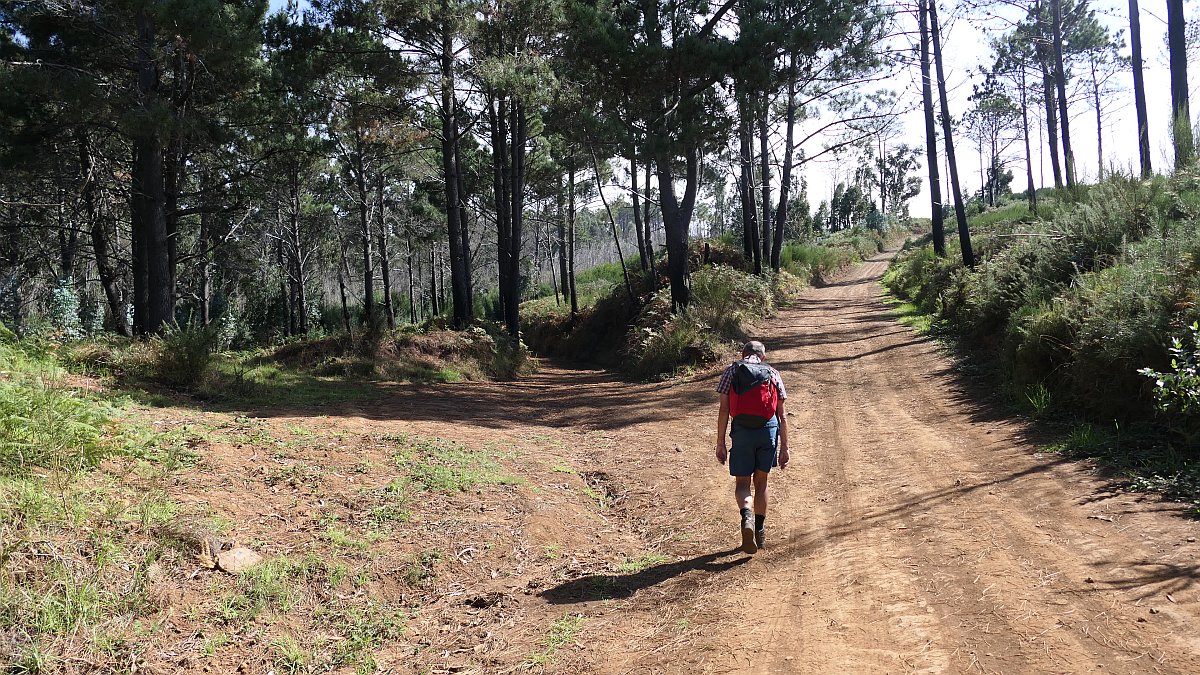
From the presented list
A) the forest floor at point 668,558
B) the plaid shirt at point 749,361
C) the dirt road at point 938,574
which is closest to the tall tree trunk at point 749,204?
the forest floor at point 668,558

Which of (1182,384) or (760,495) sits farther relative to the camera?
(1182,384)

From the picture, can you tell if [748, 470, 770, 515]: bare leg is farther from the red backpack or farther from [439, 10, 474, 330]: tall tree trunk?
[439, 10, 474, 330]: tall tree trunk

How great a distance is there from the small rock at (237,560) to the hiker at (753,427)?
10.9ft

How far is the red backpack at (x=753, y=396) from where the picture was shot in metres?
4.99

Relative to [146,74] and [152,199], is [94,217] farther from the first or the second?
[146,74]

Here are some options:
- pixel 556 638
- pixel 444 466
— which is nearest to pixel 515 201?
pixel 444 466

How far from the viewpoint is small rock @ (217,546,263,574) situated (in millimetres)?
4148

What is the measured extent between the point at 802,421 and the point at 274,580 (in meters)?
7.15

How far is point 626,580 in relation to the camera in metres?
4.91

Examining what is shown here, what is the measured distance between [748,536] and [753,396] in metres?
1.08

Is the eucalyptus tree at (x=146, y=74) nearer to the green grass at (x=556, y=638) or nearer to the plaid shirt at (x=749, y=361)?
→ the green grass at (x=556, y=638)

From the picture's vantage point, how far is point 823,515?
577 cm

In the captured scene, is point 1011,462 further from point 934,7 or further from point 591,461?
point 934,7

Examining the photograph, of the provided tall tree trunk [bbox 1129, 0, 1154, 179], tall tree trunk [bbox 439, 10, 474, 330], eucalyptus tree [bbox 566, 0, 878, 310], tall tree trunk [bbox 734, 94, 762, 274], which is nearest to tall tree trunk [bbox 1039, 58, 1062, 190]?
tall tree trunk [bbox 1129, 0, 1154, 179]
